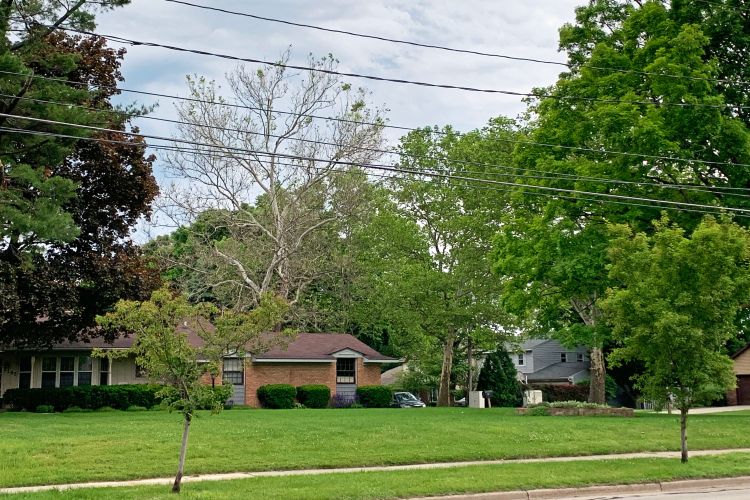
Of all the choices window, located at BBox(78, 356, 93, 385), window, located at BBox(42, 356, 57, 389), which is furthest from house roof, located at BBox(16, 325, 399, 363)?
window, located at BBox(42, 356, 57, 389)

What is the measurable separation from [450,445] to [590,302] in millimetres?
21952

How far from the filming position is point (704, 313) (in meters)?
17.8

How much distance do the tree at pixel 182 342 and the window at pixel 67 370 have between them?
2581 cm

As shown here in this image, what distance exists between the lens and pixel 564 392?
57906 mm

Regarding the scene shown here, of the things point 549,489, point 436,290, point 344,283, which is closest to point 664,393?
point 549,489

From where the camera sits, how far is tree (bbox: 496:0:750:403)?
26.9 meters

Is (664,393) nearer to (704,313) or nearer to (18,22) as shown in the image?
(704,313)

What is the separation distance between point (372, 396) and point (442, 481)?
28760mm

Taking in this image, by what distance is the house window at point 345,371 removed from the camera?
44.5m

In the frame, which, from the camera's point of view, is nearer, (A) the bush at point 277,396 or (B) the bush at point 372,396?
(A) the bush at point 277,396

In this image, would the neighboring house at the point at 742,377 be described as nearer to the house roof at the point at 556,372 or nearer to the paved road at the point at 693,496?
the house roof at the point at 556,372

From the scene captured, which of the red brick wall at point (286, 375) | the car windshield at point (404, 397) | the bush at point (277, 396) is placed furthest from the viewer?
the car windshield at point (404, 397)

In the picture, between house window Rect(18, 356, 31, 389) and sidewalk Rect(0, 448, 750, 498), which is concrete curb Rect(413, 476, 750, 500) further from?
house window Rect(18, 356, 31, 389)

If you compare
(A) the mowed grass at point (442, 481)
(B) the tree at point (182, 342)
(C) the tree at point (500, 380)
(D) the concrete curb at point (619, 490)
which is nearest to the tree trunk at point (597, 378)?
(C) the tree at point (500, 380)
